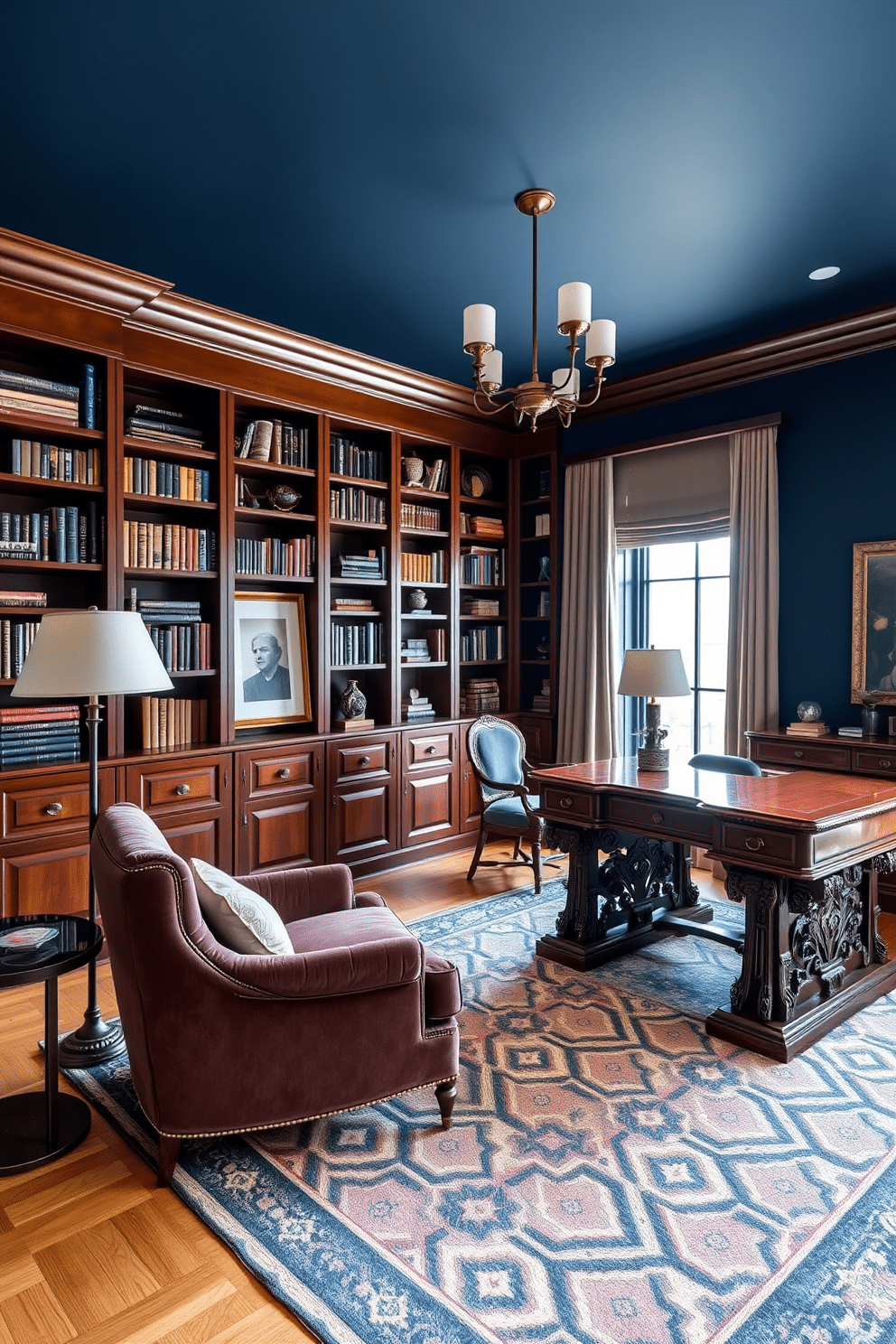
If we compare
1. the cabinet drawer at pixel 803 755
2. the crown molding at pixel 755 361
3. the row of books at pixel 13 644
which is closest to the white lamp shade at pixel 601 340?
the crown molding at pixel 755 361

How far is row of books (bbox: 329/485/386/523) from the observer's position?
479 cm

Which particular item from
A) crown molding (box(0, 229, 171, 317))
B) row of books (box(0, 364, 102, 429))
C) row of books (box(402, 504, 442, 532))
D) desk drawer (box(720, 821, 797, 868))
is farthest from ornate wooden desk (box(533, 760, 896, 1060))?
crown molding (box(0, 229, 171, 317))

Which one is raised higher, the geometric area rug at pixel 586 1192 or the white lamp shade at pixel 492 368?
the white lamp shade at pixel 492 368

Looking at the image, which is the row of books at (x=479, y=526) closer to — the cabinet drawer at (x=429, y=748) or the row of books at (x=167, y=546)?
the cabinet drawer at (x=429, y=748)

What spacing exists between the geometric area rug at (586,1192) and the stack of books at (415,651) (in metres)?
2.58

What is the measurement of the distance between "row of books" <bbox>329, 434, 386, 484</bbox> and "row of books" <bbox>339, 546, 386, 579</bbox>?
46cm

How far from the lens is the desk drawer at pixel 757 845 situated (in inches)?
105

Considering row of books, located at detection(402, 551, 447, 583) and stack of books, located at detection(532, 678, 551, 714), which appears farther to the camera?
stack of books, located at detection(532, 678, 551, 714)

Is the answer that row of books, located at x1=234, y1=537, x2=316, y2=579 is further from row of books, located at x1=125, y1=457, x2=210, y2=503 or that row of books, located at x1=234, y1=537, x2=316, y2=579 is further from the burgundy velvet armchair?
the burgundy velvet armchair

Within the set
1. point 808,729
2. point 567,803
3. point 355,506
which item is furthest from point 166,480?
point 808,729

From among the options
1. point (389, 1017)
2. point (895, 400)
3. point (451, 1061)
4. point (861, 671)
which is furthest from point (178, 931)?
point (895, 400)

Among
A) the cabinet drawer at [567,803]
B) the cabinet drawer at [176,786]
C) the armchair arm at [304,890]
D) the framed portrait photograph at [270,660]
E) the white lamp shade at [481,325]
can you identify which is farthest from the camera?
the framed portrait photograph at [270,660]

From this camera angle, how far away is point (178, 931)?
1.98 meters

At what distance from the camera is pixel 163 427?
4.02 metres
